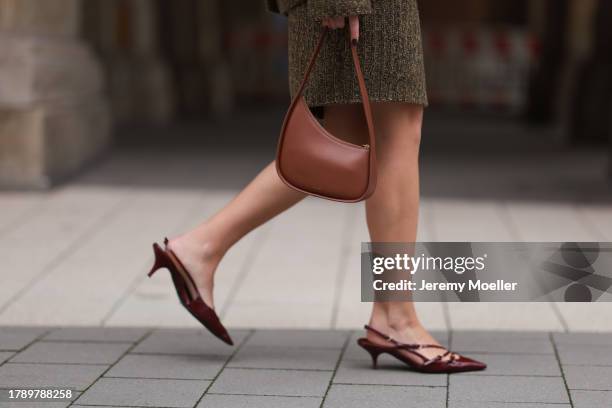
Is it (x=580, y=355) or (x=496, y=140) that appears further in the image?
(x=496, y=140)

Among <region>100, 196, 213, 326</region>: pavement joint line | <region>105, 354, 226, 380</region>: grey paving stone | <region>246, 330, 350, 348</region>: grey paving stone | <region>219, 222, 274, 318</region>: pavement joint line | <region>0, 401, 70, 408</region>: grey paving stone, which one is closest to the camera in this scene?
<region>0, 401, 70, 408</region>: grey paving stone

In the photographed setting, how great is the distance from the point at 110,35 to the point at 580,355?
9768mm

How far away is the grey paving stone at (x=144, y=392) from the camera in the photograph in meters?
3.28

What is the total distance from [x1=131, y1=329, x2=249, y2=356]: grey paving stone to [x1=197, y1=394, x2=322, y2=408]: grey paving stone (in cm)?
54

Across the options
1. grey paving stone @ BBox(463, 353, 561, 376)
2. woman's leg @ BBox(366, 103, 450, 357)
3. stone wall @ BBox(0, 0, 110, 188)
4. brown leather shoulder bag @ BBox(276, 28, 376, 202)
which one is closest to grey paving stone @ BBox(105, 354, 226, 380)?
woman's leg @ BBox(366, 103, 450, 357)

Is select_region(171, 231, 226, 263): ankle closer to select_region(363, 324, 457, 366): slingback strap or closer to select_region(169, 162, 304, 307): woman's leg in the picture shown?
select_region(169, 162, 304, 307): woman's leg

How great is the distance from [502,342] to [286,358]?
714mm

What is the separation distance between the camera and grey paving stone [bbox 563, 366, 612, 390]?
11.3 ft

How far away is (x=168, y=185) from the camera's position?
7949 mm

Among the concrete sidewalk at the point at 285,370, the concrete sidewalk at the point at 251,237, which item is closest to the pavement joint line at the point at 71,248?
the concrete sidewalk at the point at 251,237

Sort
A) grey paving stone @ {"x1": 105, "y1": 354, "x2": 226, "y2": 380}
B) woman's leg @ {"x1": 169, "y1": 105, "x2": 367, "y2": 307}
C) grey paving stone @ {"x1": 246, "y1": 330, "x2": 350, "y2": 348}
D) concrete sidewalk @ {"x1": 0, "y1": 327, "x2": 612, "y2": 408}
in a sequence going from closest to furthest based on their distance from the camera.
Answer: concrete sidewalk @ {"x1": 0, "y1": 327, "x2": 612, "y2": 408}
grey paving stone @ {"x1": 105, "y1": 354, "x2": 226, "y2": 380}
woman's leg @ {"x1": 169, "y1": 105, "x2": 367, "y2": 307}
grey paving stone @ {"x1": 246, "y1": 330, "x2": 350, "y2": 348}

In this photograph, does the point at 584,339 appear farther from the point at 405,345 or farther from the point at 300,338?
the point at 300,338

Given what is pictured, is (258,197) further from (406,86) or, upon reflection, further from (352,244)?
(352,244)

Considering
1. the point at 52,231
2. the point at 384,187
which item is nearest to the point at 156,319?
the point at 384,187
